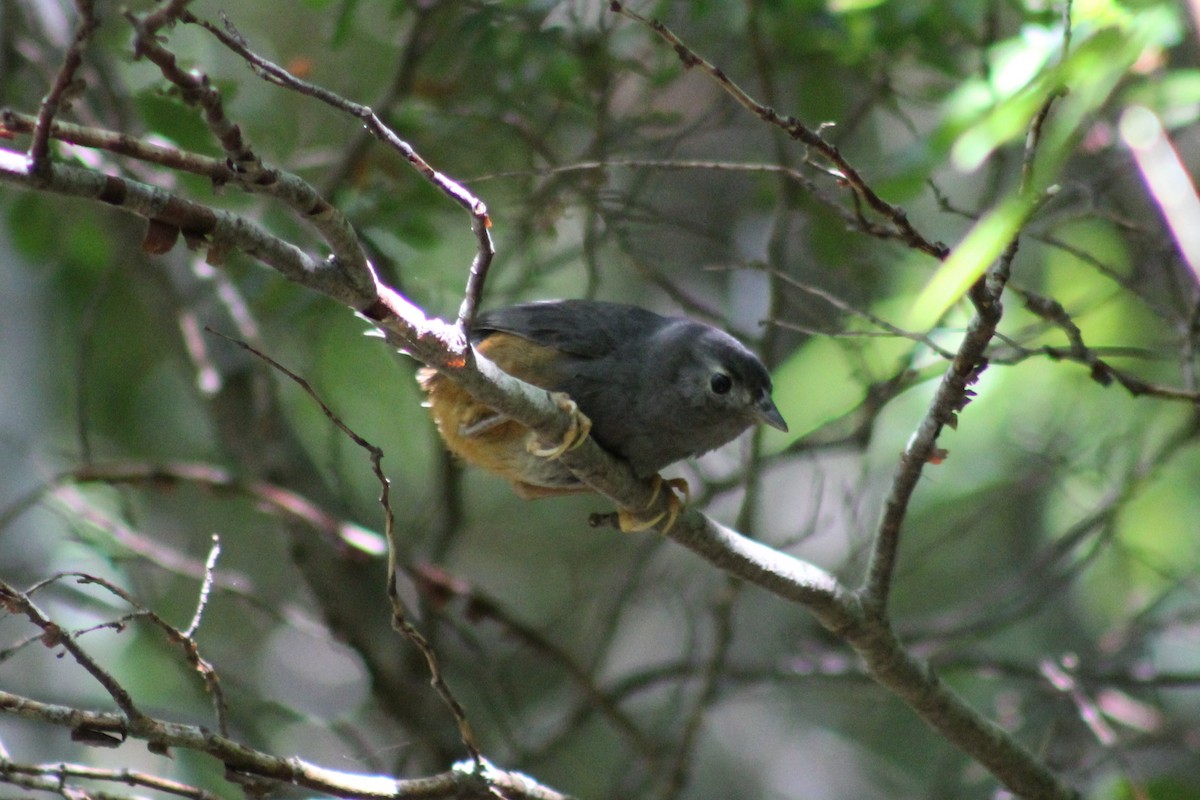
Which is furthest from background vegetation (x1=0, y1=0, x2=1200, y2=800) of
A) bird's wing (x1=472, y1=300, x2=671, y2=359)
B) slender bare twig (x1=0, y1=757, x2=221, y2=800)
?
slender bare twig (x1=0, y1=757, x2=221, y2=800)

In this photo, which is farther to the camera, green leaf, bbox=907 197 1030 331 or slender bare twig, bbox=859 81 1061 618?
slender bare twig, bbox=859 81 1061 618

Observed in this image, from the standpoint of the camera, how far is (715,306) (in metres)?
7.62

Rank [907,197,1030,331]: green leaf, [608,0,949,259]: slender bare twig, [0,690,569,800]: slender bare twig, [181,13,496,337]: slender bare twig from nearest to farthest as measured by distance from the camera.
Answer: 1. [907,197,1030,331]: green leaf
2. [181,13,496,337]: slender bare twig
3. [0,690,569,800]: slender bare twig
4. [608,0,949,259]: slender bare twig

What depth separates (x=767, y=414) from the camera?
3699 millimetres

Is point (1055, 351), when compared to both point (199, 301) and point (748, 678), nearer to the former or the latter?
point (748, 678)

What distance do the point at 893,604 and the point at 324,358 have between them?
416 centimetres

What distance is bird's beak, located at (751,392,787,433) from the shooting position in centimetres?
364

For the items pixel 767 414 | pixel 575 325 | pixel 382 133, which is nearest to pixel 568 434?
pixel 767 414

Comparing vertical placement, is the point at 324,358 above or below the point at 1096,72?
above

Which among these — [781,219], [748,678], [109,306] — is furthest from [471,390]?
[109,306]

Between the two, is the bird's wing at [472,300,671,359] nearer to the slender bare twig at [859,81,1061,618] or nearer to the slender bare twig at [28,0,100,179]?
the slender bare twig at [859,81,1061,618]

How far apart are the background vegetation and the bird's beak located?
28 cm

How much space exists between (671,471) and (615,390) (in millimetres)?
3279

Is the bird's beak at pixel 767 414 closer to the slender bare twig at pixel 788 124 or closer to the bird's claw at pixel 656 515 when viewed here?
the bird's claw at pixel 656 515
